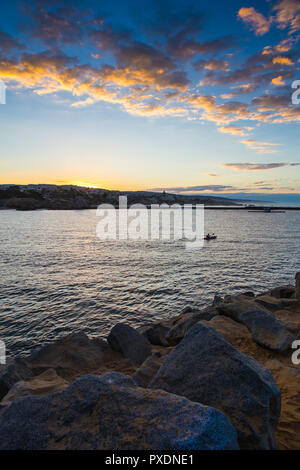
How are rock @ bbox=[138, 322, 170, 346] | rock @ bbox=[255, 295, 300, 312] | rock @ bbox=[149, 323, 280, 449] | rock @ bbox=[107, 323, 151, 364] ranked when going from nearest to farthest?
rock @ bbox=[149, 323, 280, 449]
rock @ bbox=[107, 323, 151, 364]
rock @ bbox=[138, 322, 170, 346]
rock @ bbox=[255, 295, 300, 312]

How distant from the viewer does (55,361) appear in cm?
1021

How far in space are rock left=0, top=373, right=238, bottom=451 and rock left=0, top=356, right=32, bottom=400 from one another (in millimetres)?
4058

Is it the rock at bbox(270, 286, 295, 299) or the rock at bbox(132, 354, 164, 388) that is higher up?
the rock at bbox(132, 354, 164, 388)

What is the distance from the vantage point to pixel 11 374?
7.85 metres

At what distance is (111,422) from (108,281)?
23048 mm

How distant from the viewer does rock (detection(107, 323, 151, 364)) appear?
35.8ft

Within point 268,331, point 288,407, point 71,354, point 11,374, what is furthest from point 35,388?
point 268,331

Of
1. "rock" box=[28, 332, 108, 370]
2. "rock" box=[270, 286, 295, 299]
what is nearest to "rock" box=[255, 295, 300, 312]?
"rock" box=[270, 286, 295, 299]

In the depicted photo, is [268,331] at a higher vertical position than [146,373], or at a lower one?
higher

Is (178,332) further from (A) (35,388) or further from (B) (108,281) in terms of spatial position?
(B) (108,281)

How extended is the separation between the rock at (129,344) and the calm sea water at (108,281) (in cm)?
481

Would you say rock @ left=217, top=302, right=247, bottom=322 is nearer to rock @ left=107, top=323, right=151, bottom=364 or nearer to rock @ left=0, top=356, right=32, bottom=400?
rock @ left=107, top=323, right=151, bottom=364
